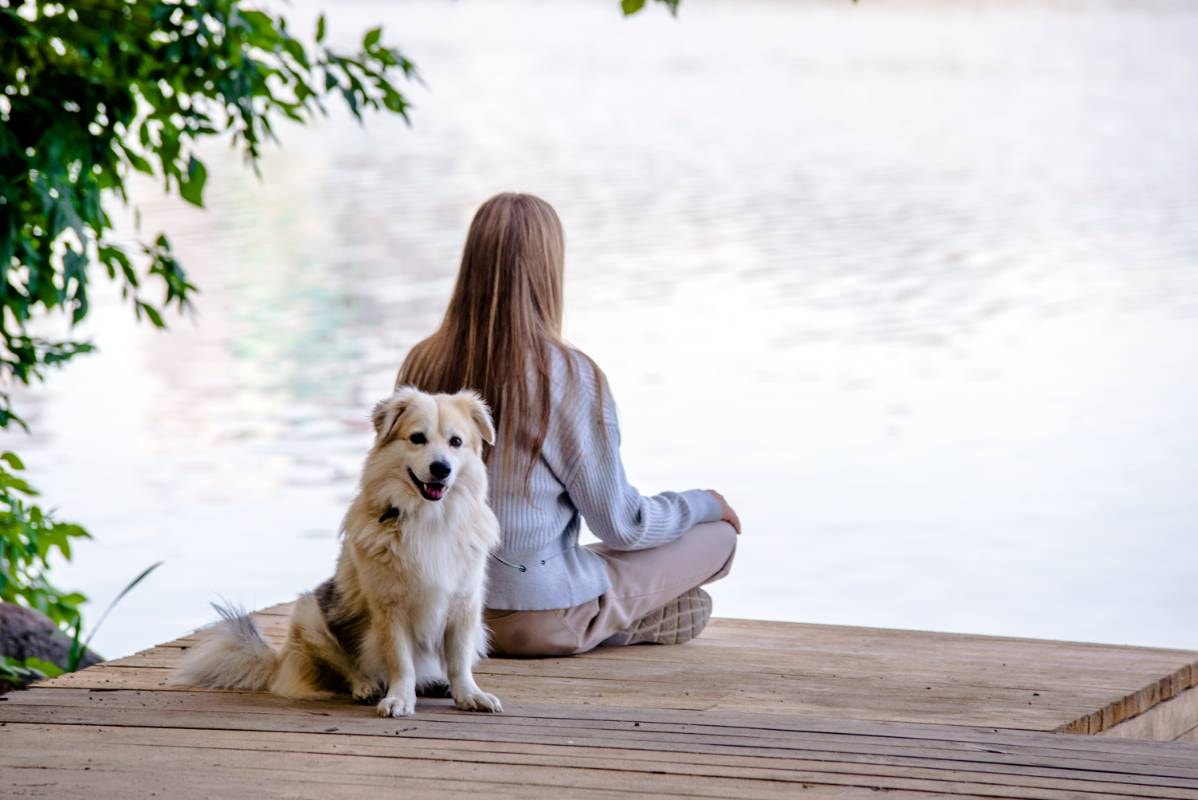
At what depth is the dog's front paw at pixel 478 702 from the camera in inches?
138

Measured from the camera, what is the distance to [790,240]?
16625 mm

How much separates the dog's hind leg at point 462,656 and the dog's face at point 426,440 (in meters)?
0.28

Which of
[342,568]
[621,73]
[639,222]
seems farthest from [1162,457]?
[621,73]

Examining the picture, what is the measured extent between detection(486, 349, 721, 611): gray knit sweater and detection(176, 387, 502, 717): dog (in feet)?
1.49

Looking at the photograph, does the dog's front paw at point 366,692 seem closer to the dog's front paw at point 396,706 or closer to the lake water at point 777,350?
the dog's front paw at point 396,706

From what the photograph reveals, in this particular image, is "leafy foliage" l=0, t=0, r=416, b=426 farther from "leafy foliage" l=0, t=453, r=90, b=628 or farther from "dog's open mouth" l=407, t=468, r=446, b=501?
"dog's open mouth" l=407, t=468, r=446, b=501

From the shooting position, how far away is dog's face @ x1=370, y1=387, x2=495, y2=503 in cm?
343

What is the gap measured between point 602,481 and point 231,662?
3.45 feet

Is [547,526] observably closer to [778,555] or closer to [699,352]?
[778,555]

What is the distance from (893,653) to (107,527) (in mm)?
4750

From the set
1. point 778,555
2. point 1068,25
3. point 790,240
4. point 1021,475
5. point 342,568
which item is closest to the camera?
point 342,568

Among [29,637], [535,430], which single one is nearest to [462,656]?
[535,430]

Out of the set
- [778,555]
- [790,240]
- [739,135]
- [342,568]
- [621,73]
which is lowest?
[778,555]

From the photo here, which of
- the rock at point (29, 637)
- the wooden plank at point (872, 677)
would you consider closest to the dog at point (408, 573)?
the wooden plank at point (872, 677)
